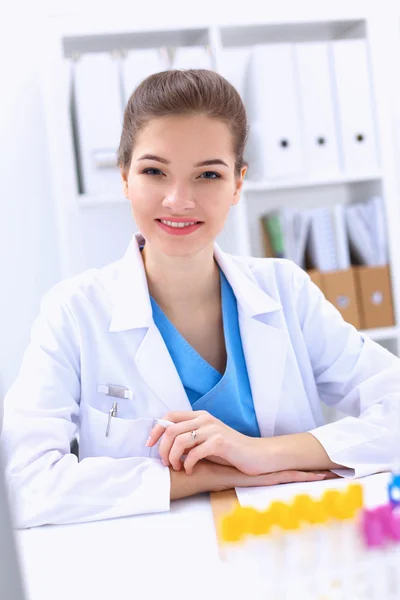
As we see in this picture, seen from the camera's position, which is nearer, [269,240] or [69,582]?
[69,582]

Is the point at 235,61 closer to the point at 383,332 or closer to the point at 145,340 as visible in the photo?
the point at 383,332

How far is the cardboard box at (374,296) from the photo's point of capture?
259cm

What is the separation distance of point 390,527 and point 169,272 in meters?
0.92

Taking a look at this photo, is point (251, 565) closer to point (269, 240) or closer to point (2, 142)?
point (269, 240)

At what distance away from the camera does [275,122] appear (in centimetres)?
249

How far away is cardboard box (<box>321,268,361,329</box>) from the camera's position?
256cm

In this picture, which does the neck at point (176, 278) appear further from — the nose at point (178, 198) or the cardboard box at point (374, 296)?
the cardboard box at point (374, 296)

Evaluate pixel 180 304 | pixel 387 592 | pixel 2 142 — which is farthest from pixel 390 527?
pixel 2 142

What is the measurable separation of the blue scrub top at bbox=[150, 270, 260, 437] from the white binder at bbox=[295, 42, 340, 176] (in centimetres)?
129

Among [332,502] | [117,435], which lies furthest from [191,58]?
[332,502]

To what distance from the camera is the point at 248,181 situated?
8.46 feet

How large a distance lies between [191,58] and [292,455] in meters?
1.64

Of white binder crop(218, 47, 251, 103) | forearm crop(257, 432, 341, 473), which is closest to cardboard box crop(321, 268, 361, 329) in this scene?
white binder crop(218, 47, 251, 103)

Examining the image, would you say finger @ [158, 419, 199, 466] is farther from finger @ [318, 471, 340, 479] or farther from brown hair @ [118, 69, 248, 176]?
brown hair @ [118, 69, 248, 176]
